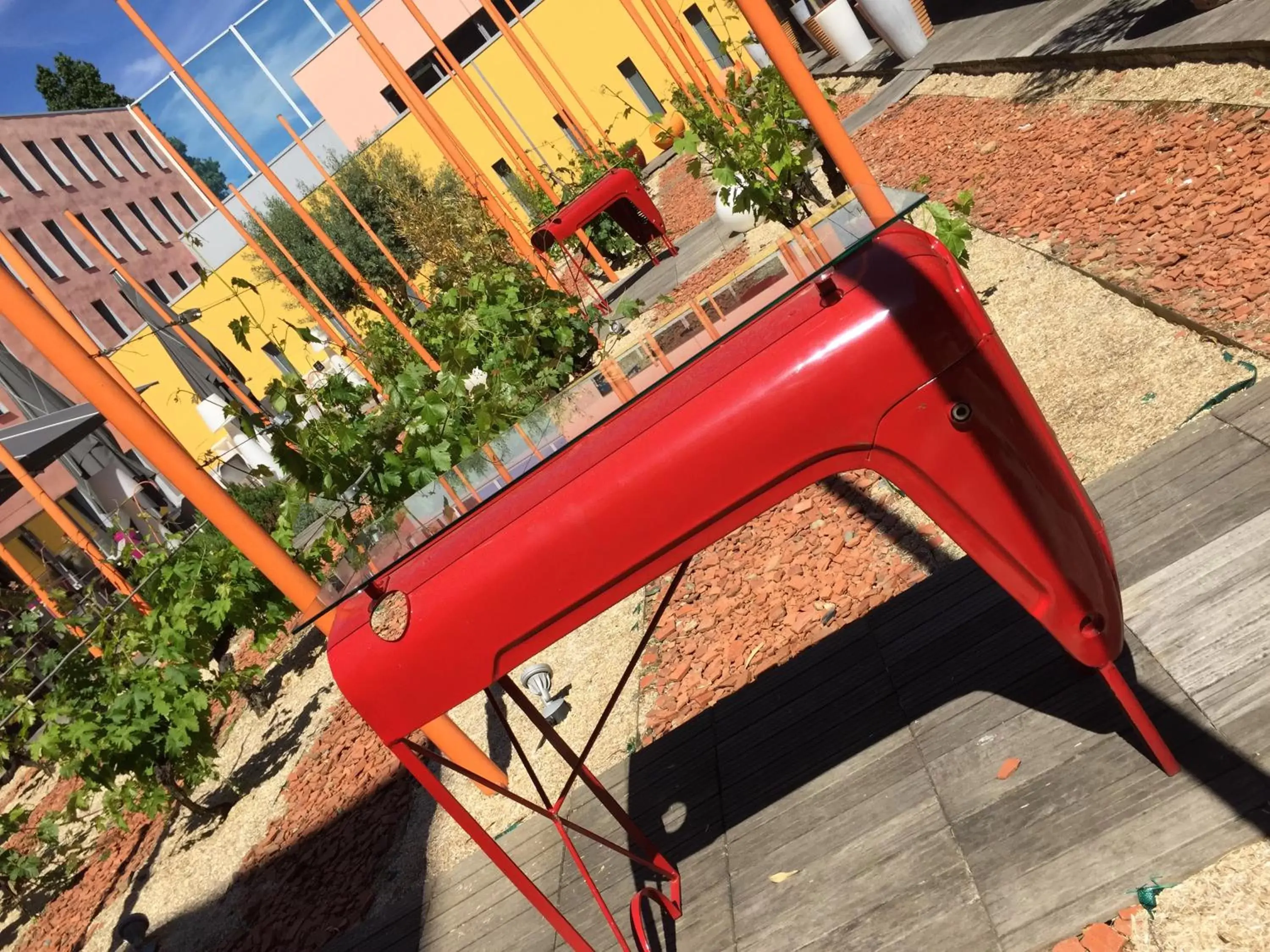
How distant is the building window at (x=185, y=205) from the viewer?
4491 cm

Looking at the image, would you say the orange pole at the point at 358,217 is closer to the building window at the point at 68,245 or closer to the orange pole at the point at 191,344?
the orange pole at the point at 191,344

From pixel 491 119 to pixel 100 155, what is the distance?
100 ft

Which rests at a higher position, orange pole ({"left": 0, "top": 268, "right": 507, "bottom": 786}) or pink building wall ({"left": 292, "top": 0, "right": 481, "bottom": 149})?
pink building wall ({"left": 292, "top": 0, "right": 481, "bottom": 149})

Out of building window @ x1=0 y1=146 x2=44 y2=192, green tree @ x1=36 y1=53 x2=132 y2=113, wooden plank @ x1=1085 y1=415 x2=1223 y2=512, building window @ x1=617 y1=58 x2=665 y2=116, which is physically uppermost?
green tree @ x1=36 y1=53 x2=132 y2=113

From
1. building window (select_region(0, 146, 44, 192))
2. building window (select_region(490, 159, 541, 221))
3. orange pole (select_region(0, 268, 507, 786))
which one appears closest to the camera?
orange pole (select_region(0, 268, 507, 786))

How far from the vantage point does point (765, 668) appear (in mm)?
4246

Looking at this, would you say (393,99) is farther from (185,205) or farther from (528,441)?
(528,441)

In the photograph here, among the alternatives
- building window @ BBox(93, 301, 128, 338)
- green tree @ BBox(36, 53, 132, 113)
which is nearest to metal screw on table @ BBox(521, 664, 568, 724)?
building window @ BBox(93, 301, 128, 338)

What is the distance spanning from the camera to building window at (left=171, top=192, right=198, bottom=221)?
4491cm

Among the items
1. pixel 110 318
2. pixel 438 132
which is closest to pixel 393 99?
pixel 110 318

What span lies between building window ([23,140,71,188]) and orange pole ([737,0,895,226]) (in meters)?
40.0

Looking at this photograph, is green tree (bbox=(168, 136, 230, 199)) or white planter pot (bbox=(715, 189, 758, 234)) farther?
green tree (bbox=(168, 136, 230, 199))

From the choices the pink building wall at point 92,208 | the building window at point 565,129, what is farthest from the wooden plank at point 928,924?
the pink building wall at point 92,208

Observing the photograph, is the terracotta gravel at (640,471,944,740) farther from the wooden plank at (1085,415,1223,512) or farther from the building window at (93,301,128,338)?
the building window at (93,301,128,338)
